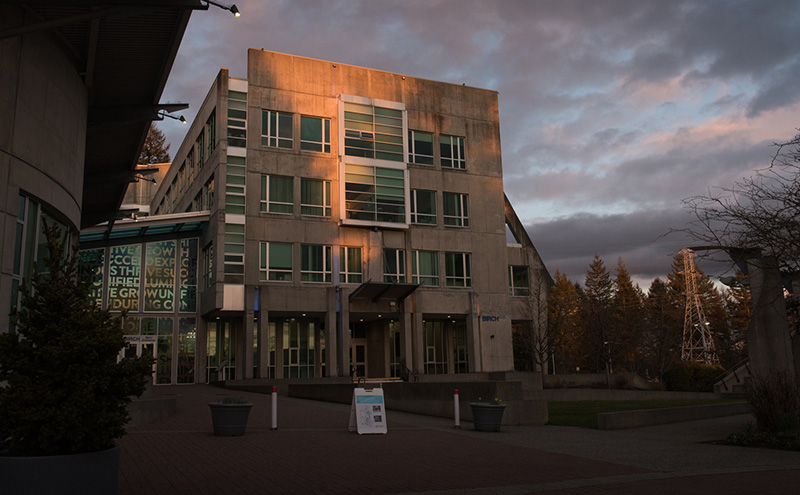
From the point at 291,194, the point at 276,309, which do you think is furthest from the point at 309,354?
the point at 291,194

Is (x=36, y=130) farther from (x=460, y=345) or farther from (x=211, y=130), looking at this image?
(x=460, y=345)

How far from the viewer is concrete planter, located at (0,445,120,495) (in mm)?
6547

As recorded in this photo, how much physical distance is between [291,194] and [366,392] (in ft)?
81.2

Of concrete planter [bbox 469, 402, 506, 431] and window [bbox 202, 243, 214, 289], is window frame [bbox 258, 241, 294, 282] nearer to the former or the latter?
window [bbox 202, 243, 214, 289]

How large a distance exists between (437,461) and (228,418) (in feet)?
16.8

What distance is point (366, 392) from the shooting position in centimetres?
1659

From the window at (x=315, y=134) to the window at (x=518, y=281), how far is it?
16.8 metres

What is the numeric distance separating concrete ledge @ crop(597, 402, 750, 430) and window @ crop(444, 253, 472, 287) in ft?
71.0

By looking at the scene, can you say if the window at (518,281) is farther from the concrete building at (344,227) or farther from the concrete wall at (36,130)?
the concrete wall at (36,130)

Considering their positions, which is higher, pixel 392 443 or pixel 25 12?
pixel 25 12

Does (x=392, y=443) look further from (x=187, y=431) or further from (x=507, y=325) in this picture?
(x=507, y=325)

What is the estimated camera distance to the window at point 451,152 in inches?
1772

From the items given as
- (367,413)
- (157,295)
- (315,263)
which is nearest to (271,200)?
(315,263)

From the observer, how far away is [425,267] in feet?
140
